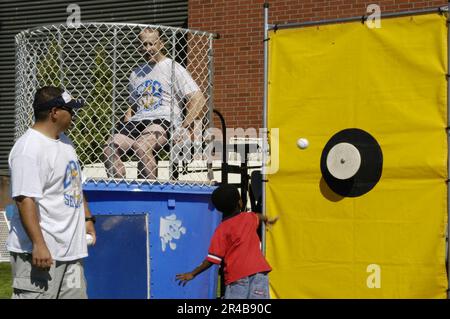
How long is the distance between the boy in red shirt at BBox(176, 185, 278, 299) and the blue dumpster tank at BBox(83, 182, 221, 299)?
772 mm

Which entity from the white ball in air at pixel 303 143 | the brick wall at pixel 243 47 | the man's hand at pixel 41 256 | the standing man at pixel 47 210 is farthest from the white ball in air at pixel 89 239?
the brick wall at pixel 243 47

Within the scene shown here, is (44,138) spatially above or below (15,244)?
above

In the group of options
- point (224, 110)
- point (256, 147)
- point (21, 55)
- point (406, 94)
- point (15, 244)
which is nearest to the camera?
point (15, 244)

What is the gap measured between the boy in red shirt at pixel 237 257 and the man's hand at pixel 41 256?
50.3 inches

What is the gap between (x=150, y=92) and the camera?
706cm

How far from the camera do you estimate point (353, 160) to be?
6613mm

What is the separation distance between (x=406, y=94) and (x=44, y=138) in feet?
9.51

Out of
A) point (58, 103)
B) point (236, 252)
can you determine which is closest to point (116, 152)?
point (236, 252)

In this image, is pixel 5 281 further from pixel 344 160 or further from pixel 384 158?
pixel 384 158

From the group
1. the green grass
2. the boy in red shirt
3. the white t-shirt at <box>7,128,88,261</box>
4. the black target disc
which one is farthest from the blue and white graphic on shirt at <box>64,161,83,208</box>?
the green grass

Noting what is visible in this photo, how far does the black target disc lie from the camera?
6.48 meters

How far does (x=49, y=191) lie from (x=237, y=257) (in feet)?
4.95
